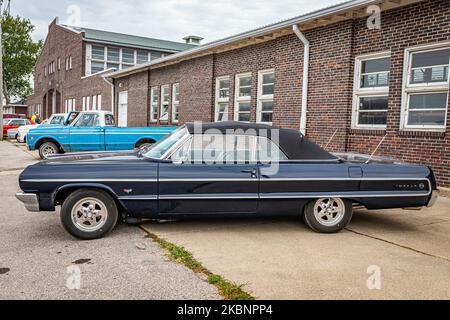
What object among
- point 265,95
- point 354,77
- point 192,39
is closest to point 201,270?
point 354,77

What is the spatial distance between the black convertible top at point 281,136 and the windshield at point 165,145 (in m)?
0.15

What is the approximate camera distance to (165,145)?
5.65 meters

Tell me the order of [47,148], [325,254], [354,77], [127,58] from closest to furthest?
1. [325,254]
2. [354,77]
3. [47,148]
4. [127,58]

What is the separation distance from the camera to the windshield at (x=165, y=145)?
18.0 ft

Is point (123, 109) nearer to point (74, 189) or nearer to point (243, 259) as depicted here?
point (74, 189)

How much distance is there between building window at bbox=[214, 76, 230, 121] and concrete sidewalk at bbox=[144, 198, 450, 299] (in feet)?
32.0

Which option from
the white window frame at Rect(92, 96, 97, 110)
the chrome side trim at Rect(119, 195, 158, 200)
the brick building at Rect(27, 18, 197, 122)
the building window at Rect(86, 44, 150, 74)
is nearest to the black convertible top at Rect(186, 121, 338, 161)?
the chrome side trim at Rect(119, 195, 158, 200)

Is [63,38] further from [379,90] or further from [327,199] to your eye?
[327,199]

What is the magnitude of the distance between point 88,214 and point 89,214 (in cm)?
1

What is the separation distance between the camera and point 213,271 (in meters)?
4.17

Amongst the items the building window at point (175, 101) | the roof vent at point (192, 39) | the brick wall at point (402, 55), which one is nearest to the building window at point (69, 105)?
the roof vent at point (192, 39)

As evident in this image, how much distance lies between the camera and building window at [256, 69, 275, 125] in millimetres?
13578

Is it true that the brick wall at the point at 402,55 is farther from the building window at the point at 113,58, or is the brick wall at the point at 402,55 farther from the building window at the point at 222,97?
the building window at the point at 113,58

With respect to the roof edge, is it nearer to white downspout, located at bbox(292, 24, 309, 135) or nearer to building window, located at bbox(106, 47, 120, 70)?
white downspout, located at bbox(292, 24, 309, 135)
